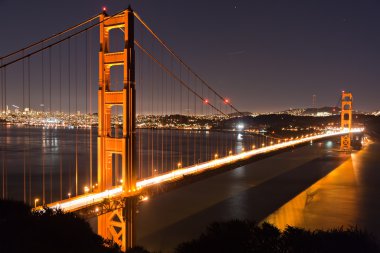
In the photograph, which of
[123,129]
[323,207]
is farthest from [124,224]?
[323,207]

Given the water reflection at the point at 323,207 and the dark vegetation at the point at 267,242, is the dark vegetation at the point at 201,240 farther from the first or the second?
the water reflection at the point at 323,207

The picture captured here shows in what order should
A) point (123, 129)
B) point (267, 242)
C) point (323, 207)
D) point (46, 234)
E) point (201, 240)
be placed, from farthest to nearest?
point (323, 207) < point (123, 129) < point (201, 240) < point (267, 242) < point (46, 234)

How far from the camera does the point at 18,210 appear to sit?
28.4 feet

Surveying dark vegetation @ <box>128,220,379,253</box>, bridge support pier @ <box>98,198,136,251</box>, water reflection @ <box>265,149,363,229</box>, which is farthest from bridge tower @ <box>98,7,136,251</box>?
water reflection @ <box>265,149,363,229</box>

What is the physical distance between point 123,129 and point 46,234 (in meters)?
4.13

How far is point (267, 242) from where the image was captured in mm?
7094

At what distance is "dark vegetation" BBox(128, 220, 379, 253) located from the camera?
6953 mm

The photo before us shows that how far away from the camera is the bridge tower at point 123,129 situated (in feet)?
34.3

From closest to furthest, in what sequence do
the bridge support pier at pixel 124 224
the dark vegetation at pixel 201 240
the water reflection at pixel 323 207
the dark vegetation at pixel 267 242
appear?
the dark vegetation at pixel 201 240
the dark vegetation at pixel 267 242
the bridge support pier at pixel 124 224
the water reflection at pixel 323 207

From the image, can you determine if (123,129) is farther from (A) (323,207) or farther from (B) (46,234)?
(A) (323,207)

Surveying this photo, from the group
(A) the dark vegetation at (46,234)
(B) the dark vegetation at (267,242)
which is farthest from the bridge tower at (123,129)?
(B) the dark vegetation at (267,242)

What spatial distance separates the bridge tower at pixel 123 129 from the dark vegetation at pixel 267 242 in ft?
10.8

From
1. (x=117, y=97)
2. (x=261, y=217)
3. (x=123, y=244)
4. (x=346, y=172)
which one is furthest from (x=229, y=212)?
(x=346, y=172)

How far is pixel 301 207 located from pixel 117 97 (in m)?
12.1
